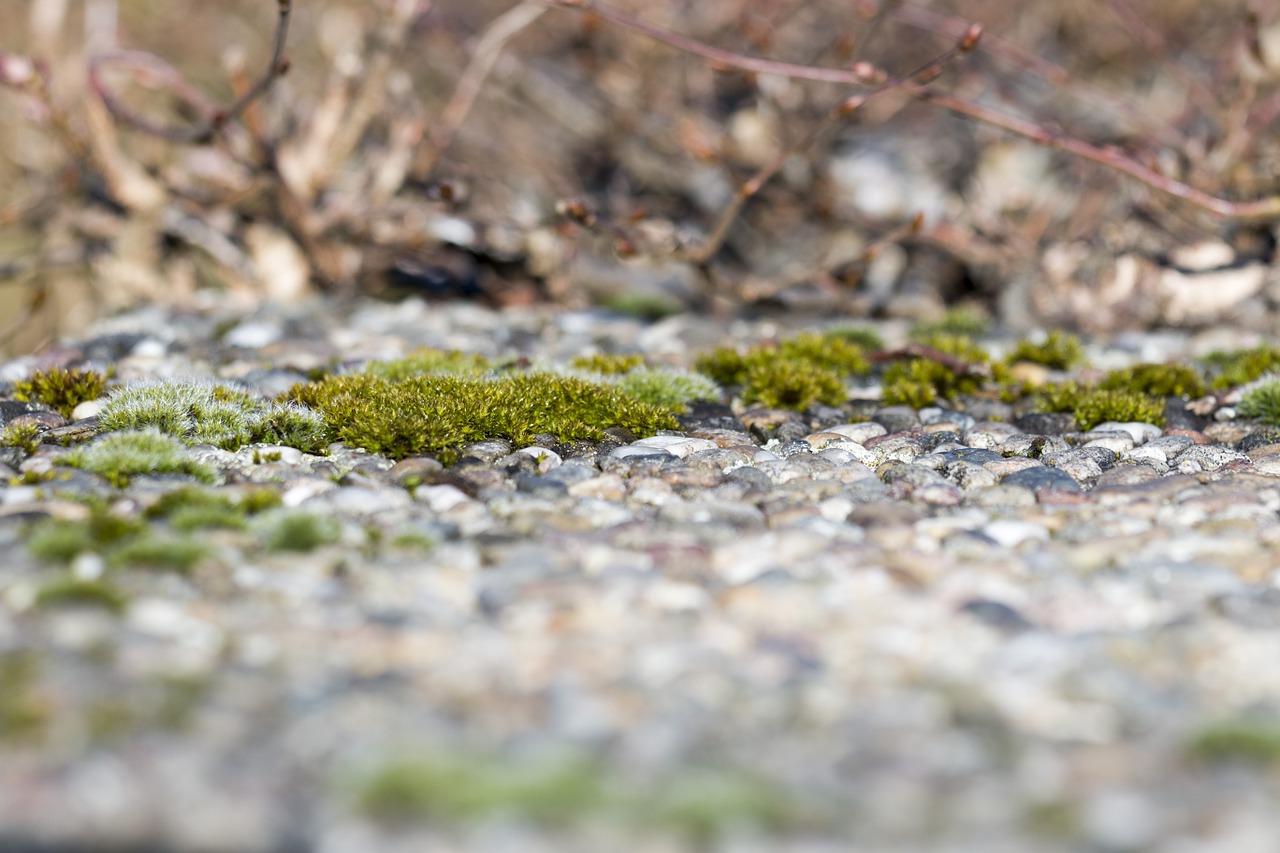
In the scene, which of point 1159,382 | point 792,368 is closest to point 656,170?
point 792,368

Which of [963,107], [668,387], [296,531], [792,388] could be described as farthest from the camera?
[963,107]

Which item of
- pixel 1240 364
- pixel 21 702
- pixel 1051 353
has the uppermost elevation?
pixel 1240 364

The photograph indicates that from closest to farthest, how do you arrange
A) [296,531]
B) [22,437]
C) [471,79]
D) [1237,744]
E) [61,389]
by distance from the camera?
1. [1237,744]
2. [296,531]
3. [22,437]
4. [61,389]
5. [471,79]

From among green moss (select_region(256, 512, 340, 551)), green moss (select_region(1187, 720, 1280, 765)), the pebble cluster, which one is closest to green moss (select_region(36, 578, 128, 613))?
the pebble cluster

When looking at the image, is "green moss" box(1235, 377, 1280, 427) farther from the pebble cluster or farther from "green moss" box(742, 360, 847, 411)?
"green moss" box(742, 360, 847, 411)

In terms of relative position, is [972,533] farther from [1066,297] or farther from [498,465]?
[1066,297]

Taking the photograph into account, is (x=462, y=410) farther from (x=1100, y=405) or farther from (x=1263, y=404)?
(x=1263, y=404)

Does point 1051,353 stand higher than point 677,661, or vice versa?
point 1051,353
